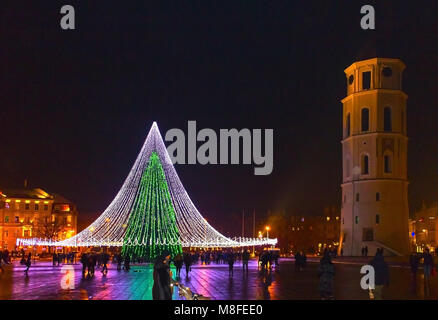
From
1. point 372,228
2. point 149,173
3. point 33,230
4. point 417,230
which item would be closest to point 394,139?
point 372,228

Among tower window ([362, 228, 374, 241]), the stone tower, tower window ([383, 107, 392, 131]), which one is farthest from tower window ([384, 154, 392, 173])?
tower window ([362, 228, 374, 241])

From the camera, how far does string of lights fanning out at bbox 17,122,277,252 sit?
47844 millimetres

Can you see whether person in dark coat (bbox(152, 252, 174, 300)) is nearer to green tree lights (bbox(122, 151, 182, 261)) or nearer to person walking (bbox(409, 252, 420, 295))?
person walking (bbox(409, 252, 420, 295))

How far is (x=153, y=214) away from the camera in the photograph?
2003 inches

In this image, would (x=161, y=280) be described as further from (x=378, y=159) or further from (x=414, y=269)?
(x=378, y=159)

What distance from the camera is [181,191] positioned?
1886 inches

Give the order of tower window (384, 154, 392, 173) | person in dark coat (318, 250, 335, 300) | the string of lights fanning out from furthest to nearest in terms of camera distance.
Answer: tower window (384, 154, 392, 173)
the string of lights fanning out
person in dark coat (318, 250, 335, 300)

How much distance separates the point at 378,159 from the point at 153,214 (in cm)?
3162

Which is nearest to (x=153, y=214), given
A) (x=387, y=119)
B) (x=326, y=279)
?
(x=326, y=279)

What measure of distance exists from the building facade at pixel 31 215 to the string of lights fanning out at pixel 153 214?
6756 cm

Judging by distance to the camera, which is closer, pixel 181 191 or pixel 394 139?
pixel 181 191
